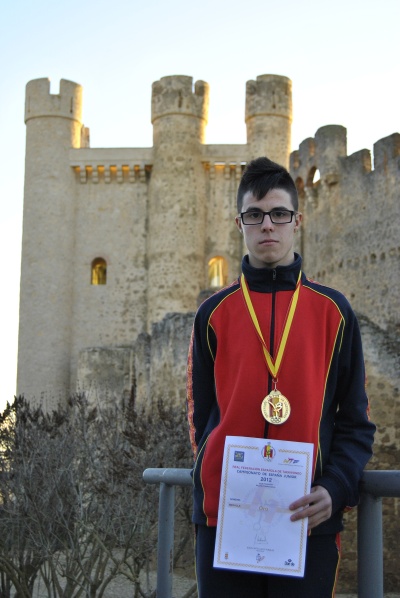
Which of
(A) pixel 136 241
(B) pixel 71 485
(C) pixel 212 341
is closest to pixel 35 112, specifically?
(A) pixel 136 241

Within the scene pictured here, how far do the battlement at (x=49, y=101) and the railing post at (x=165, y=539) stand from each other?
28195 mm

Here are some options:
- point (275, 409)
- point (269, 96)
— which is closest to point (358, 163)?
point (269, 96)

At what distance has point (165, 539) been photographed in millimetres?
3463

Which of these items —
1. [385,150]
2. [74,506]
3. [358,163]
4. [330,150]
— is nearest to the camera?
[74,506]

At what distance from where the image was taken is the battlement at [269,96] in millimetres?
30078

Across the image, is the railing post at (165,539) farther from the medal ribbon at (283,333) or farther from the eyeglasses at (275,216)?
the eyeglasses at (275,216)

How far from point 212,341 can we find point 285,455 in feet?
1.83

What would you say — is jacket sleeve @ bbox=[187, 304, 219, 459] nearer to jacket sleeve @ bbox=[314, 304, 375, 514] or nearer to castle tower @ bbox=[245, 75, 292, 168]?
jacket sleeve @ bbox=[314, 304, 375, 514]

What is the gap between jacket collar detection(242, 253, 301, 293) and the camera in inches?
120

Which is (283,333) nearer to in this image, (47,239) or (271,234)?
(271,234)

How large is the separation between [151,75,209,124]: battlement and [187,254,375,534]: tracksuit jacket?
27.6 metres

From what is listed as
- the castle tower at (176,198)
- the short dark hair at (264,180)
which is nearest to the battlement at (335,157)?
the castle tower at (176,198)

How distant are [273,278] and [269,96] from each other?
91.7 ft

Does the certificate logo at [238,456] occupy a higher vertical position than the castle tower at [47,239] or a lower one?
lower
